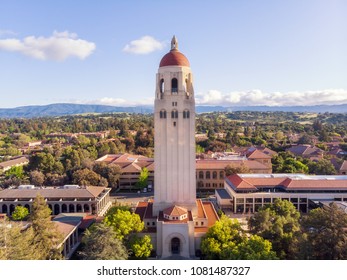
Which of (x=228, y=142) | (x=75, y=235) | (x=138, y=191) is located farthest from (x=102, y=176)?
(x=228, y=142)

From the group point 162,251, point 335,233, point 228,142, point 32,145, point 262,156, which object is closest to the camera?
point 335,233

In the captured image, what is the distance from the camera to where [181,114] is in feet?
111

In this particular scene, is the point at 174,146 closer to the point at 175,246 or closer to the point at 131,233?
the point at 131,233

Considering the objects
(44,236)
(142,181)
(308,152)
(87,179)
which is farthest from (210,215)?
(308,152)

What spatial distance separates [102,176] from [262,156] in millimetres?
40682

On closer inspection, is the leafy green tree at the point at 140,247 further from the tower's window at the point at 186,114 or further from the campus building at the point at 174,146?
the tower's window at the point at 186,114

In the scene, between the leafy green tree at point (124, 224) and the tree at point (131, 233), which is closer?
the tree at point (131, 233)

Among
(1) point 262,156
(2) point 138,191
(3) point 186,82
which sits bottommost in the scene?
(2) point 138,191

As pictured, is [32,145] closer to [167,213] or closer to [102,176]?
[102,176]

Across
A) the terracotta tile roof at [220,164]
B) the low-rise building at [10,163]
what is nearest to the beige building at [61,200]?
the terracotta tile roof at [220,164]

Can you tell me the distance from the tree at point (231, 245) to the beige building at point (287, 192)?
16.4 meters

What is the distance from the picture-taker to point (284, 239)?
27406 mm

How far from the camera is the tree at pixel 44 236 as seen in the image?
25688mm

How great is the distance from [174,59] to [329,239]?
23.7m
